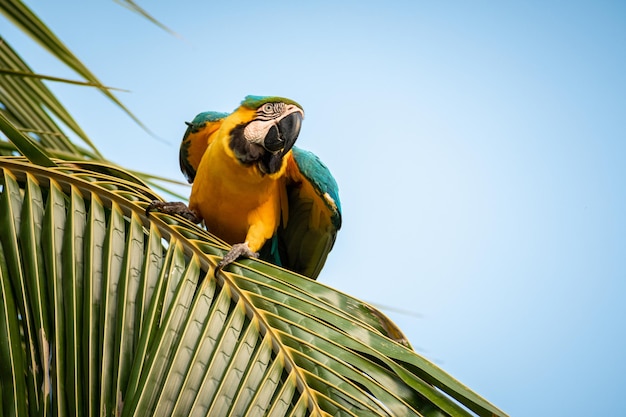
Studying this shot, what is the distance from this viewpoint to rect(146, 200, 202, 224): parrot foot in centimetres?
135

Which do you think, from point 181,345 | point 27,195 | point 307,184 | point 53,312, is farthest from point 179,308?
point 307,184

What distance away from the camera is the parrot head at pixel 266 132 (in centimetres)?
211

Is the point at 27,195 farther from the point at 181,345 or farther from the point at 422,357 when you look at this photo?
the point at 422,357

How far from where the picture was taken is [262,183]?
7.20ft

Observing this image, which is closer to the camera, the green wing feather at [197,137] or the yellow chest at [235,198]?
the yellow chest at [235,198]

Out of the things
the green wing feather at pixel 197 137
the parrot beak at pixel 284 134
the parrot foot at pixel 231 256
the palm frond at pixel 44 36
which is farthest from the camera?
the green wing feather at pixel 197 137

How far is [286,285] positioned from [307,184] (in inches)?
37.7

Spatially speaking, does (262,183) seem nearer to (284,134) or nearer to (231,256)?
(284,134)

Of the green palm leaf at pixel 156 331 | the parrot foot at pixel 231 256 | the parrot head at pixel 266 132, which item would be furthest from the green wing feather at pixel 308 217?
the green palm leaf at pixel 156 331

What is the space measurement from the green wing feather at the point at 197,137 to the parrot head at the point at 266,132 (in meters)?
0.22

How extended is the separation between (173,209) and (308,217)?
0.62 metres

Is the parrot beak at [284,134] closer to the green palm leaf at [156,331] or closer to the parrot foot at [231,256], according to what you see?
the parrot foot at [231,256]

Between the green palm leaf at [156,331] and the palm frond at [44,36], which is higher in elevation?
the palm frond at [44,36]

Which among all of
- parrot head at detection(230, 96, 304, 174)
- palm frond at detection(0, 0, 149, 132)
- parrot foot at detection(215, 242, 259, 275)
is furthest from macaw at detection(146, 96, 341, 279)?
parrot foot at detection(215, 242, 259, 275)
